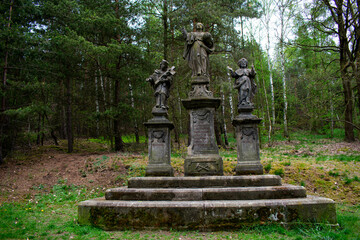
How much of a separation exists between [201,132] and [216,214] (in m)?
2.79

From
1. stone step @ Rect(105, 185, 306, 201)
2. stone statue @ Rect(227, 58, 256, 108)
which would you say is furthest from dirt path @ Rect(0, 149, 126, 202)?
stone statue @ Rect(227, 58, 256, 108)

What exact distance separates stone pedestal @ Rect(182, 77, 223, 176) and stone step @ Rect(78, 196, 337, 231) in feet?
6.19

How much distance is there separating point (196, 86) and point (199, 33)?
5.95ft

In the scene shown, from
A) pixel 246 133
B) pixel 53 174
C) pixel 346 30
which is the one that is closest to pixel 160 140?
pixel 246 133

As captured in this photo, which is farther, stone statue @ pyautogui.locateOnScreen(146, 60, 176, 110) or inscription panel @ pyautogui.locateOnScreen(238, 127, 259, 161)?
stone statue @ pyautogui.locateOnScreen(146, 60, 176, 110)

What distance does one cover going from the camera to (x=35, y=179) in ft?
31.1

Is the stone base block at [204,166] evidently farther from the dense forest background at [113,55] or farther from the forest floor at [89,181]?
the dense forest background at [113,55]

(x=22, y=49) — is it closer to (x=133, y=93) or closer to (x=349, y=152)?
(x=133, y=93)

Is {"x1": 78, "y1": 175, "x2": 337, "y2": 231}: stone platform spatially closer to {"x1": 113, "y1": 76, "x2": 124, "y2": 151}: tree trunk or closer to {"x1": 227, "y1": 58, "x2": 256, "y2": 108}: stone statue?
{"x1": 227, "y1": 58, "x2": 256, "y2": 108}: stone statue

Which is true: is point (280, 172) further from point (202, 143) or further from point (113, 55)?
point (113, 55)

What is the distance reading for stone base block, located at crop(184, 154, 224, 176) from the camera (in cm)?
648

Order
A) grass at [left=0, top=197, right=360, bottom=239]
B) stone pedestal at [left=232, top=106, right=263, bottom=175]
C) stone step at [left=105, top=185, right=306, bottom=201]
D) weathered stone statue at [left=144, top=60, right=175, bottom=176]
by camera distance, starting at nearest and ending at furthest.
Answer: grass at [left=0, top=197, right=360, bottom=239] < stone step at [left=105, top=185, right=306, bottom=201] < stone pedestal at [left=232, top=106, right=263, bottom=175] < weathered stone statue at [left=144, top=60, right=175, bottom=176]

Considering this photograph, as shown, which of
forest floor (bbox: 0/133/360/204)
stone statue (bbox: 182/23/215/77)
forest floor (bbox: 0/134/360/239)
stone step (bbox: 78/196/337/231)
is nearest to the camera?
stone step (bbox: 78/196/337/231)

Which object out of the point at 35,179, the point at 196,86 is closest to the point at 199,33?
the point at 196,86
